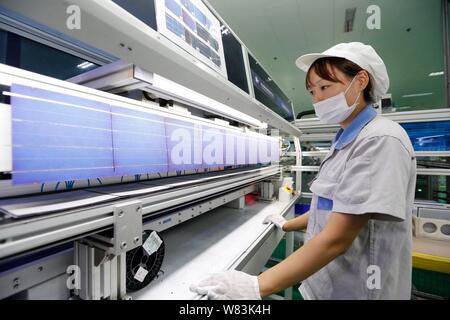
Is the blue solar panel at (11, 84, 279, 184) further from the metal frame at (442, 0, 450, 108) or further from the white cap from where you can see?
the metal frame at (442, 0, 450, 108)

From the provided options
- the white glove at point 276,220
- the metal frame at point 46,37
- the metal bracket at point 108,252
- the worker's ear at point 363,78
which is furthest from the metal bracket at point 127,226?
the metal frame at point 46,37

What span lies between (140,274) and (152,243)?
0.12m

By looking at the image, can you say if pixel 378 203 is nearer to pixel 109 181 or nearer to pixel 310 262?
pixel 310 262

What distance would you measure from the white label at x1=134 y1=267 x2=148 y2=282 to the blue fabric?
0.84 meters

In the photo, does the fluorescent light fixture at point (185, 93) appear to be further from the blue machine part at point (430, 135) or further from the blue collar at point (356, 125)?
the blue machine part at point (430, 135)

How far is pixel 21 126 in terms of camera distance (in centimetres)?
53

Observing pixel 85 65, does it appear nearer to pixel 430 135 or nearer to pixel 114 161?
pixel 114 161

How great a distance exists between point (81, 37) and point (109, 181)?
1.96 ft

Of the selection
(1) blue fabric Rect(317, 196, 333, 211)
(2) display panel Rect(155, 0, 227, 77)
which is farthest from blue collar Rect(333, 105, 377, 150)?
(2) display panel Rect(155, 0, 227, 77)

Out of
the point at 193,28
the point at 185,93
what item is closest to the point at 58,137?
the point at 185,93

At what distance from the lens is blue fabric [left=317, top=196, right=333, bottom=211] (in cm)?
99
